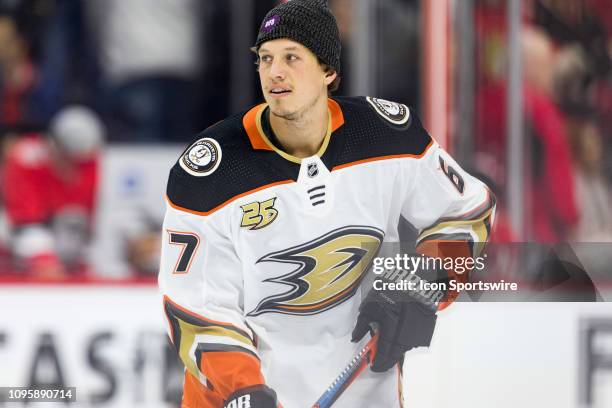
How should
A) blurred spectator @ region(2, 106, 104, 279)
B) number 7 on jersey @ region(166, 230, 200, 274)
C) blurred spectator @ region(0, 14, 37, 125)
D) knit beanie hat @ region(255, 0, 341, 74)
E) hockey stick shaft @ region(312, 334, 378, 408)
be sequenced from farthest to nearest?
blurred spectator @ region(0, 14, 37, 125), blurred spectator @ region(2, 106, 104, 279), hockey stick shaft @ region(312, 334, 378, 408), number 7 on jersey @ region(166, 230, 200, 274), knit beanie hat @ region(255, 0, 341, 74)

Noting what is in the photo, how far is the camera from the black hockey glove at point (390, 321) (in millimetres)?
2469

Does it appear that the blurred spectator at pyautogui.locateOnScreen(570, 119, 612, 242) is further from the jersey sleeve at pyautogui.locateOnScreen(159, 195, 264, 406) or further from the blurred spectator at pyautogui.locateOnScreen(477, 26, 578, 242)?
the jersey sleeve at pyautogui.locateOnScreen(159, 195, 264, 406)

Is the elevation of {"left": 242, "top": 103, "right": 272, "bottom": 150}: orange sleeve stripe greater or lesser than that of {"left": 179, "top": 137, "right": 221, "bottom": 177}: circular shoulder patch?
greater

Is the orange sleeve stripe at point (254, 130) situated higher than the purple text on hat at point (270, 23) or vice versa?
the purple text on hat at point (270, 23)

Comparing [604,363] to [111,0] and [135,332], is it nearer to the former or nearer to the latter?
[135,332]

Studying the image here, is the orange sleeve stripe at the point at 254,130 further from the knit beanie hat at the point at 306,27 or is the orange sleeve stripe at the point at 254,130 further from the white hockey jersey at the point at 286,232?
the knit beanie hat at the point at 306,27

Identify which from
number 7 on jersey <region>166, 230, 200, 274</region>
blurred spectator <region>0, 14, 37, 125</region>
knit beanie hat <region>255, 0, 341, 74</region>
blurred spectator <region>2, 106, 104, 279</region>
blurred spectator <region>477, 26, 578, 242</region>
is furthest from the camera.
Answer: blurred spectator <region>0, 14, 37, 125</region>

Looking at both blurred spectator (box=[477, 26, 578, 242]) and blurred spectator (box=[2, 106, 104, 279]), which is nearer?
blurred spectator (box=[477, 26, 578, 242])

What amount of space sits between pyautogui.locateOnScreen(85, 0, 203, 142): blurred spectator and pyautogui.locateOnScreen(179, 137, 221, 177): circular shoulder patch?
1.50 m

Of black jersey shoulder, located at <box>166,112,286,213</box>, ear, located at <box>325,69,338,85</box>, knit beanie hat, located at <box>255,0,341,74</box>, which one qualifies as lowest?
black jersey shoulder, located at <box>166,112,286,213</box>

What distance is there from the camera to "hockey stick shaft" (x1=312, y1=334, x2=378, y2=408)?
2.47 metres

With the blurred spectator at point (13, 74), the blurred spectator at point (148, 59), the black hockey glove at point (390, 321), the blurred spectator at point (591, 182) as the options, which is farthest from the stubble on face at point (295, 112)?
the blurred spectator at point (13, 74)

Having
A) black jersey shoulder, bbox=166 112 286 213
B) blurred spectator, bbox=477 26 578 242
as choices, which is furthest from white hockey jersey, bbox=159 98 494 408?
blurred spectator, bbox=477 26 578 242

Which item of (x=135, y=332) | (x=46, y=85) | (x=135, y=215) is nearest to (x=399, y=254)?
(x=135, y=332)
